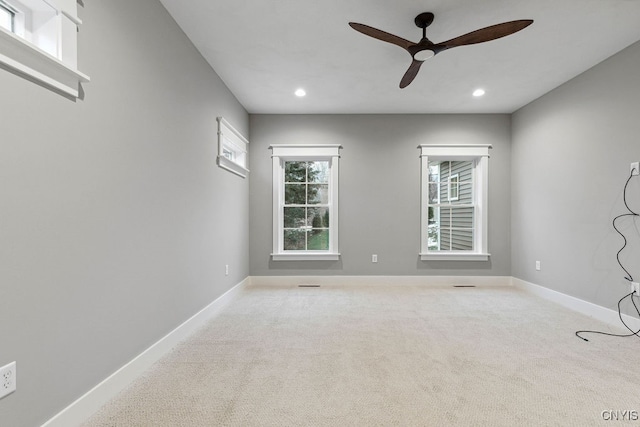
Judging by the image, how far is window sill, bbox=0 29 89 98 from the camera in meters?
1.15

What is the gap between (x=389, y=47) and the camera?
275cm

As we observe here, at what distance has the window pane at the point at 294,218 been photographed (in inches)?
187

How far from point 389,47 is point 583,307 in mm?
3383

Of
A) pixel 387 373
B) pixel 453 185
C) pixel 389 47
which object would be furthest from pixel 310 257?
pixel 389 47

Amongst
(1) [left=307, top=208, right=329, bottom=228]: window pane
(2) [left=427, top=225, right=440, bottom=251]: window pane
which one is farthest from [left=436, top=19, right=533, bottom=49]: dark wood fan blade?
(2) [left=427, top=225, right=440, bottom=251]: window pane

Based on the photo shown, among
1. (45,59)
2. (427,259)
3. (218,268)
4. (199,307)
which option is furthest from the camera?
(427,259)

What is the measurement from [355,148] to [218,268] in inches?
104

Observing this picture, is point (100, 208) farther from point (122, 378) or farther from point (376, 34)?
point (376, 34)

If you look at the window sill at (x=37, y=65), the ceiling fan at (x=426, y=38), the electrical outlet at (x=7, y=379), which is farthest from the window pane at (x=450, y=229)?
the electrical outlet at (x=7, y=379)

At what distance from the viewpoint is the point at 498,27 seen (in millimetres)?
2025

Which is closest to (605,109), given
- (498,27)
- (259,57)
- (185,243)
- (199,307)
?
(498,27)

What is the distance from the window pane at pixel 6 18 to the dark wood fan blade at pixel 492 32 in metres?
2.51

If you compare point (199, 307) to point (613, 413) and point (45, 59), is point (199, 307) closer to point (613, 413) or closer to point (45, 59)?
point (45, 59)

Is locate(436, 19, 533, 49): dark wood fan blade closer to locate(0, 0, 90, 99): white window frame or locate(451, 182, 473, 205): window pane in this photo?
locate(0, 0, 90, 99): white window frame
